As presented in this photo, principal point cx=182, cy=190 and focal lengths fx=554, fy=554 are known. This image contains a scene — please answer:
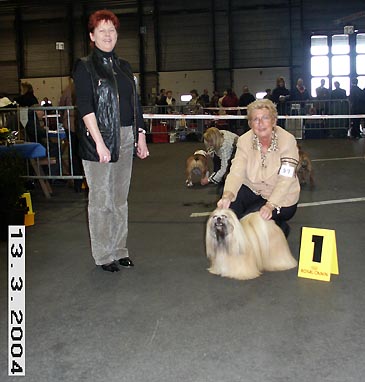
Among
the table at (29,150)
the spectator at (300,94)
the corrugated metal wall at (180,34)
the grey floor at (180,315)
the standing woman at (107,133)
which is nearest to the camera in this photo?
the grey floor at (180,315)

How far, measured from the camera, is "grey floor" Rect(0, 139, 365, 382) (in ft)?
6.84

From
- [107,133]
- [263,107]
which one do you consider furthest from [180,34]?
[107,133]

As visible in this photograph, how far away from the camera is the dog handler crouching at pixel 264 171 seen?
3.36m

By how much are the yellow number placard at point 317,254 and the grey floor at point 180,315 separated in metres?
0.06

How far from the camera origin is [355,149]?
1096cm

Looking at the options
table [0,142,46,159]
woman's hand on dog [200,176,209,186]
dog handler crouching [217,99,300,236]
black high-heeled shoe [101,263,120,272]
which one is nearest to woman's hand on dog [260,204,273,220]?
dog handler crouching [217,99,300,236]

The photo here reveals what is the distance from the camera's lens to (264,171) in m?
3.54

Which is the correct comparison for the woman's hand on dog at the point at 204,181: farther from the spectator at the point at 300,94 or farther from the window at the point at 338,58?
the window at the point at 338,58

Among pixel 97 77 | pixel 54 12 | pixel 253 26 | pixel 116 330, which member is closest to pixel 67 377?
pixel 116 330

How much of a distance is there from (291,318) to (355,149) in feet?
29.5

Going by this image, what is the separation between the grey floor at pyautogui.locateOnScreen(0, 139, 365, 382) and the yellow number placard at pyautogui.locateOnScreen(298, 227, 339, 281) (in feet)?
0.19

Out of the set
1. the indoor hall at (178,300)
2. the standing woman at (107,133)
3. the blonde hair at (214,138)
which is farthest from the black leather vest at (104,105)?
the blonde hair at (214,138)

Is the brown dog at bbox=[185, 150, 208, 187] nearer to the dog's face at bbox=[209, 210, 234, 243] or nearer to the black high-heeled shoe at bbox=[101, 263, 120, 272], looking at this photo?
the black high-heeled shoe at bbox=[101, 263, 120, 272]

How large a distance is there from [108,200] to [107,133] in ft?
1.36
